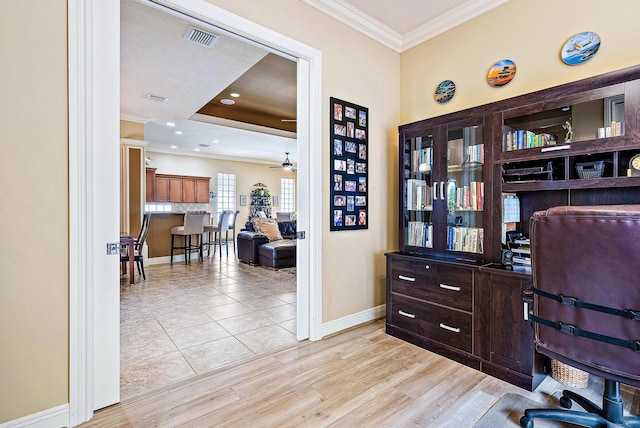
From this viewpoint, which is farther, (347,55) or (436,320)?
(347,55)

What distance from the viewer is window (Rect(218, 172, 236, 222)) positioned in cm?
1068

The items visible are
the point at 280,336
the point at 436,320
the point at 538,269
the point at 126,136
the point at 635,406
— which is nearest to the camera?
the point at 538,269

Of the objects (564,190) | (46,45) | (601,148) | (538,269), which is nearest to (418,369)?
(538,269)

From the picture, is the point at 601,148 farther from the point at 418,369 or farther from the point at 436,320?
the point at 418,369

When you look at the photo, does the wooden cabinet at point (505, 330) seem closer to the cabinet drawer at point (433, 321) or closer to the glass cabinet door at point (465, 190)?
the cabinet drawer at point (433, 321)

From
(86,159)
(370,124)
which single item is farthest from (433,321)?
(86,159)

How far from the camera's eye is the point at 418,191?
9.41 feet

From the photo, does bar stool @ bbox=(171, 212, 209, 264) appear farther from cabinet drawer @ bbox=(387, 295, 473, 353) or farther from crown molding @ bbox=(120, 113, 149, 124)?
cabinet drawer @ bbox=(387, 295, 473, 353)

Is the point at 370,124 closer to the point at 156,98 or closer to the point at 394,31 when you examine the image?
the point at 394,31

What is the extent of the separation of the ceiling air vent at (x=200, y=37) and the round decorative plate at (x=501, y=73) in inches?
101

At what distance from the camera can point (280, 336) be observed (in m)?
2.84

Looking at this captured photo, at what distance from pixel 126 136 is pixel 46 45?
4.68m

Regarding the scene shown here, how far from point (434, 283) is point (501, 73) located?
188cm

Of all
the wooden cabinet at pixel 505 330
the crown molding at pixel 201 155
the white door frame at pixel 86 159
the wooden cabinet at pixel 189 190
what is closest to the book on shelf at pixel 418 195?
the wooden cabinet at pixel 505 330
